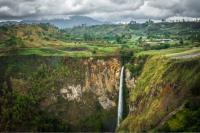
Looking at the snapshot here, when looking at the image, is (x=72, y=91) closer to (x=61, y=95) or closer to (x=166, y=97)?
(x=61, y=95)

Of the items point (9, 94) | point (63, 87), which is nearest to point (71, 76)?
point (63, 87)

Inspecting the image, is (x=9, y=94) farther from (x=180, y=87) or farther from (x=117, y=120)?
(x=180, y=87)

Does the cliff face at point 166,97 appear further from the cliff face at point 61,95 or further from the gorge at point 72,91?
the cliff face at point 61,95

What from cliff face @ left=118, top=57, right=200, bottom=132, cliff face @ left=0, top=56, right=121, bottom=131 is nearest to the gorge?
cliff face @ left=0, top=56, right=121, bottom=131

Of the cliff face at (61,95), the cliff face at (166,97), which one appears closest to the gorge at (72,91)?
the cliff face at (61,95)

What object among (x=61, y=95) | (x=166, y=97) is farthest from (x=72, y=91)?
(x=166, y=97)

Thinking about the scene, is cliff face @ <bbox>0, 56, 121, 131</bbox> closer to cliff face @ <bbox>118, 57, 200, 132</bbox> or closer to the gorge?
the gorge
